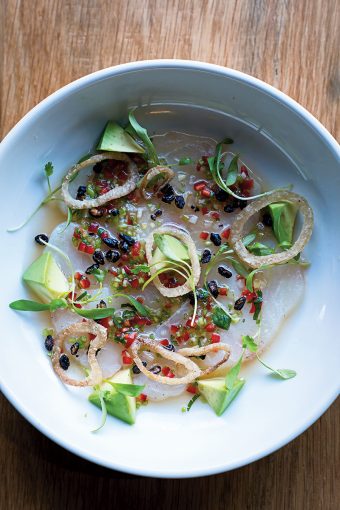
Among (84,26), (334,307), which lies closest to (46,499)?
(334,307)

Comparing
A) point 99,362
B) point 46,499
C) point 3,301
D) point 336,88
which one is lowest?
point 46,499

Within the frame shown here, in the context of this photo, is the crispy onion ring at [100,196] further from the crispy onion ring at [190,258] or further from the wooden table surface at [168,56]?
the wooden table surface at [168,56]

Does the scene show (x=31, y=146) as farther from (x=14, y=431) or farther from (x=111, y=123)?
(x=14, y=431)

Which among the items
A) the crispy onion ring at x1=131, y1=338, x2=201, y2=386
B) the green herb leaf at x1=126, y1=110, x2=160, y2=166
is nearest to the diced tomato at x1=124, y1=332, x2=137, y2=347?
the crispy onion ring at x1=131, y1=338, x2=201, y2=386

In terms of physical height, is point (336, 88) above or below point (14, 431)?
above

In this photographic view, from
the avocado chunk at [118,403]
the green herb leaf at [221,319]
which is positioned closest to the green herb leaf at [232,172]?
the green herb leaf at [221,319]

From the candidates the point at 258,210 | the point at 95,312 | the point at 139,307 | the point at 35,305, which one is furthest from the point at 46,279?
the point at 258,210
